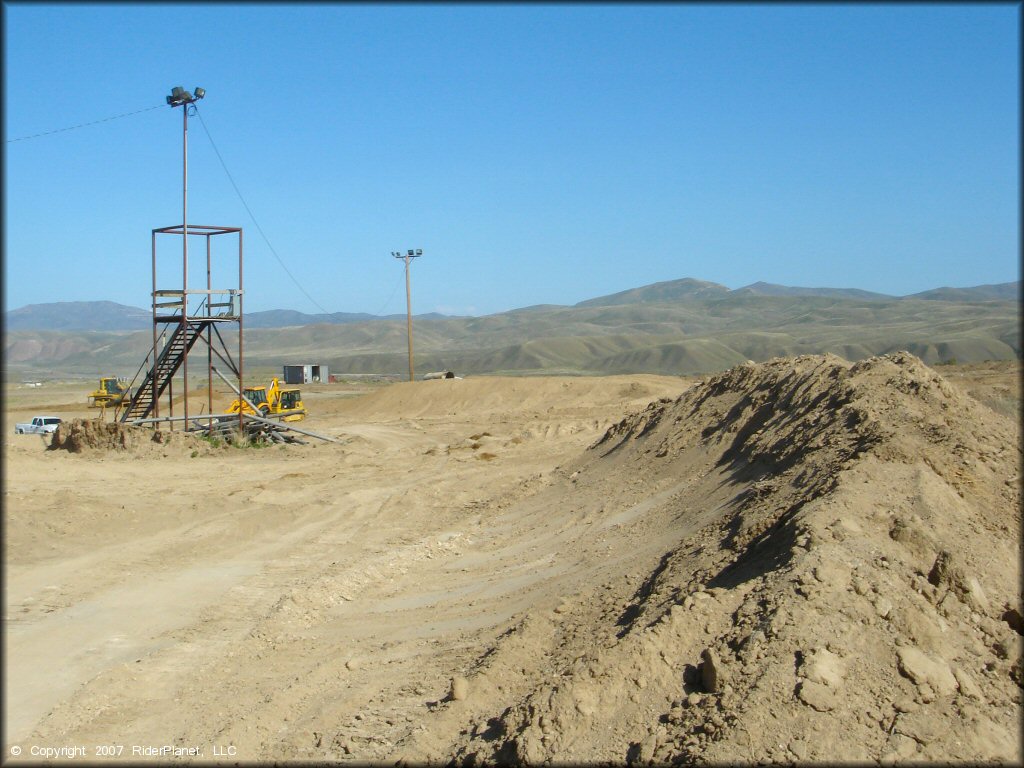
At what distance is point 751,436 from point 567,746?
8.65m

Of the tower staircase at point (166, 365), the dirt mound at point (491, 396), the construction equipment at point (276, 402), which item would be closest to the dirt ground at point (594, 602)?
the tower staircase at point (166, 365)

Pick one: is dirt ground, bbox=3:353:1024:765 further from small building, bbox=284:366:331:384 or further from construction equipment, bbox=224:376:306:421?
small building, bbox=284:366:331:384

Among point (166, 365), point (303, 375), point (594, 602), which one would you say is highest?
point (166, 365)

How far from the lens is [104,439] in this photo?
24156mm

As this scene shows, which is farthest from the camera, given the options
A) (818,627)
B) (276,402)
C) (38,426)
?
(276,402)

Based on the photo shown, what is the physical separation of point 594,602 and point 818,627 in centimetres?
306

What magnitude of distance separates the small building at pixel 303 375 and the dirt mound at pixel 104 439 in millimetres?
48589

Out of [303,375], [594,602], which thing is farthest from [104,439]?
[303,375]

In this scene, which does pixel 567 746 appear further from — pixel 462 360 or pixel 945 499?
pixel 462 360

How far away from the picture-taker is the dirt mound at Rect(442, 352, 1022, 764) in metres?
6.14

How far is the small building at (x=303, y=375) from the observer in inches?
2901

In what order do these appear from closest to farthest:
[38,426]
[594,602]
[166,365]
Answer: [594,602] → [166,365] → [38,426]

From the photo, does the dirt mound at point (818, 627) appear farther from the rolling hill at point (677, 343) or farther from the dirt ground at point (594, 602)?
the rolling hill at point (677, 343)

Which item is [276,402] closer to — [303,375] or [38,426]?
[38,426]
